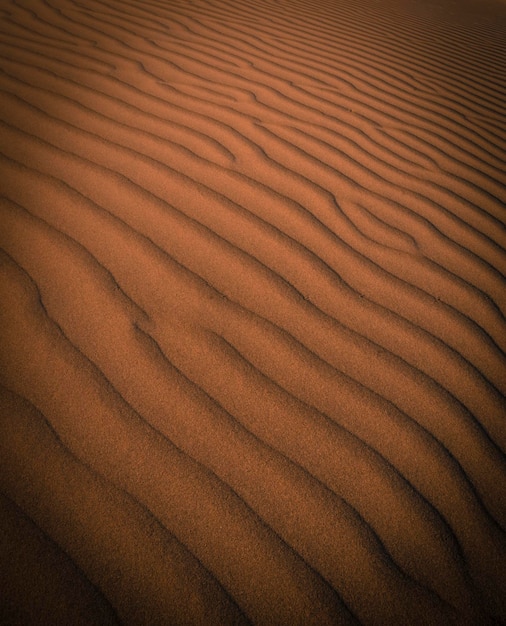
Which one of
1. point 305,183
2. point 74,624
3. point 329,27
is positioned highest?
point 329,27

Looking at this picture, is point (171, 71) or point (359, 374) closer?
point (359, 374)

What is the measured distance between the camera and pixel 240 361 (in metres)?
1.15

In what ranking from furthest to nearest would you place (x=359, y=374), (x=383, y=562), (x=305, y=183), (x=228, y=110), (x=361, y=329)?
1. (x=228, y=110)
2. (x=305, y=183)
3. (x=361, y=329)
4. (x=359, y=374)
5. (x=383, y=562)

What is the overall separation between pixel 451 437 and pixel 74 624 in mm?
960

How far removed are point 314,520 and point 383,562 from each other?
167 mm

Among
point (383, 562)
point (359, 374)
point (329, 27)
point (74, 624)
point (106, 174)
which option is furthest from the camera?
point (329, 27)

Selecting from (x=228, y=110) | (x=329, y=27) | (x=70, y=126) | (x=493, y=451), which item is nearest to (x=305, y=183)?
(x=228, y=110)

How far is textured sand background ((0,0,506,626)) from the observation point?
829mm

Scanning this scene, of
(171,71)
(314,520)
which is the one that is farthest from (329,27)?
(314,520)

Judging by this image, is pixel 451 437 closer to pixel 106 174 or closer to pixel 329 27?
pixel 106 174

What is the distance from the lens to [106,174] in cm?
164

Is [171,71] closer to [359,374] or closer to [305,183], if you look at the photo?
[305,183]

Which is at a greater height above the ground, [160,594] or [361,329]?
[361,329]

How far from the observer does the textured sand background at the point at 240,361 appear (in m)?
0.83
